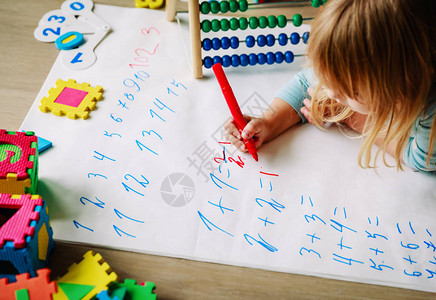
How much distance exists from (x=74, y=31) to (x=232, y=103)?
1.22ft

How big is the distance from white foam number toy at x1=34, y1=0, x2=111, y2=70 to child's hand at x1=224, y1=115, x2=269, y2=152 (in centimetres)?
29

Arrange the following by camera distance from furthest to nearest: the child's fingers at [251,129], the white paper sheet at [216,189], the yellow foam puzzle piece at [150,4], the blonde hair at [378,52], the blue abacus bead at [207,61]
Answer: the yellow foam puzzle piece at [150,4] < the blue abacus bead at [207,61] < the child's fingers at [251,129] < the white paper sheet at [216,189] < the blonde hair at [378,52]

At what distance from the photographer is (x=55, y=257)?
0.56 metres

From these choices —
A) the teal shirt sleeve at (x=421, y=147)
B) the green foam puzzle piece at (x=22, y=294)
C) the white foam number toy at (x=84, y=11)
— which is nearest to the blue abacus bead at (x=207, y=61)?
the white foam number toy at (x=84, y=11)

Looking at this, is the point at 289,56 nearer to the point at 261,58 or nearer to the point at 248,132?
the point at 261,58

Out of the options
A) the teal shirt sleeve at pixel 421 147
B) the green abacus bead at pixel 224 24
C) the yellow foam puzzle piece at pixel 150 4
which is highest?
the yellow foam puzzle piece at pixel 150 4

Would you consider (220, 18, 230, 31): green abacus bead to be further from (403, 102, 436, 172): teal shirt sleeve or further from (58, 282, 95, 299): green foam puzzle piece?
(58, 282, 95, 299): green foam puzzle piece

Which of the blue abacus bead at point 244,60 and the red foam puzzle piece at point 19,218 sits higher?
the blue abacus bead at point 244,60

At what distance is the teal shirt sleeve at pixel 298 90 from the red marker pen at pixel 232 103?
10 centimetres

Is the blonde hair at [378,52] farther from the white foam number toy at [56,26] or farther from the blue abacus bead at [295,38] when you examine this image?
the white foam number toy at [56,26]

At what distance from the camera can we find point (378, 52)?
0.49 m

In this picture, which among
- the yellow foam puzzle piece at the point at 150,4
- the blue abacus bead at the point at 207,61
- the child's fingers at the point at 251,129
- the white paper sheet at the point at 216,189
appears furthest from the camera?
the yellow foam puzzle piece at the point at 150,4

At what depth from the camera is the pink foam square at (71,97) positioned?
2.42 feet

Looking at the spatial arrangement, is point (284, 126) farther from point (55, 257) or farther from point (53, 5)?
point (53, 5)
